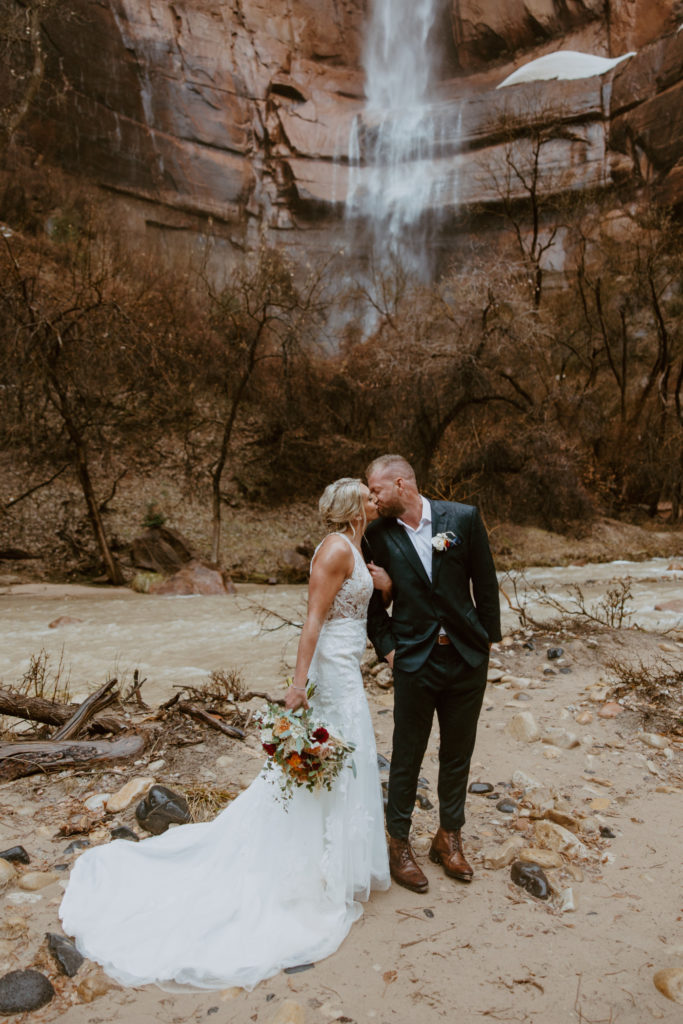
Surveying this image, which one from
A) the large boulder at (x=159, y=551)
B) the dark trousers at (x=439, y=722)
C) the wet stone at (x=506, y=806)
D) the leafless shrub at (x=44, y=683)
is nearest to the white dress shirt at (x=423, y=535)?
the dark trousers at (x=439, y=722)

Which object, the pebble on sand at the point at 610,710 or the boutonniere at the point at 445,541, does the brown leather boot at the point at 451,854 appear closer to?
the boutonniere at the point at 445,541

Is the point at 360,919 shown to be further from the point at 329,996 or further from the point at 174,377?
the point at 174,377

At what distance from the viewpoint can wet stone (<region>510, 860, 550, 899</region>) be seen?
3064mm

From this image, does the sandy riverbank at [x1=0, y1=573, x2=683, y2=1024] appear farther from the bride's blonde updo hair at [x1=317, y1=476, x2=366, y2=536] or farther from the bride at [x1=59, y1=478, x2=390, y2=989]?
the bride's blonde updo hair at [x1=317, y1=476, x2=366, y2=536]

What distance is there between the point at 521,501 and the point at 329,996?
19.5 m

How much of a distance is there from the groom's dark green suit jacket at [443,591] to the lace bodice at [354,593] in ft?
0.56

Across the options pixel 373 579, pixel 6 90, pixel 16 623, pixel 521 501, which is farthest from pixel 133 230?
pixel 373 579

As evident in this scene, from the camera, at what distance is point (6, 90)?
27.4 meters

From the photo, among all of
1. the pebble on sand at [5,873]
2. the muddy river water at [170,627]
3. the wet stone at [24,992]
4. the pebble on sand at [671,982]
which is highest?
the pebble on sand at [671,982]

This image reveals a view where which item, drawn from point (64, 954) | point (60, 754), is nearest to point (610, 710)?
point (60, 754)

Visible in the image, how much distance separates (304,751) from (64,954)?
1.18m

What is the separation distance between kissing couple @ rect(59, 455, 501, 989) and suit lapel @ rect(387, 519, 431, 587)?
0.01 meters

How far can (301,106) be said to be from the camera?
36.9m

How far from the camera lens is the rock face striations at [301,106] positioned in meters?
30.8
